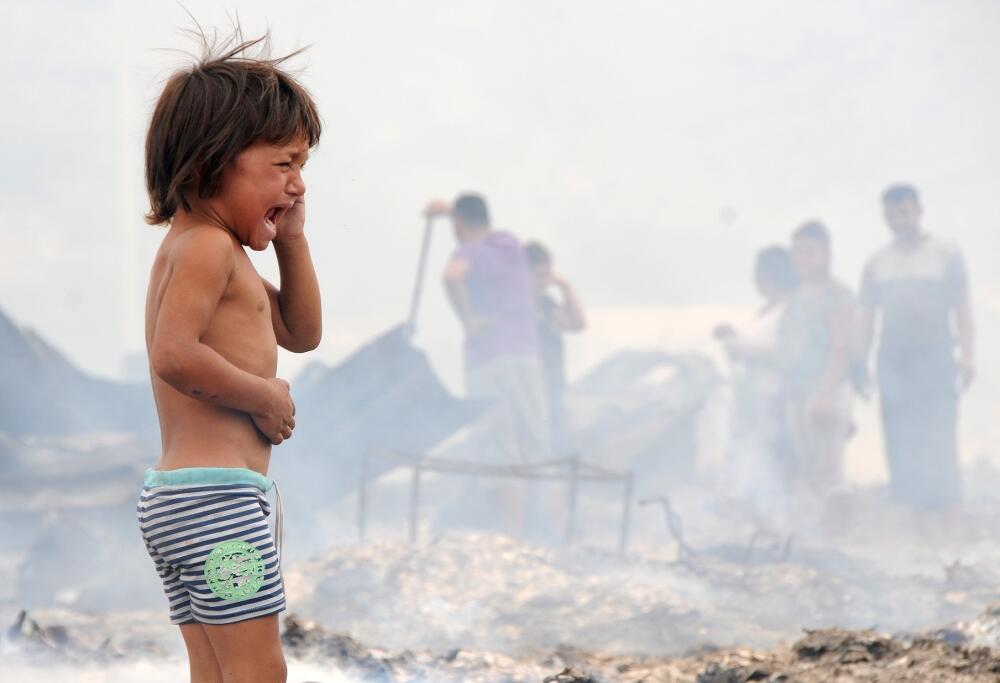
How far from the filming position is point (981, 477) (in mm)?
11281

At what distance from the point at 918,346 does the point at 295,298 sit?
679 cm

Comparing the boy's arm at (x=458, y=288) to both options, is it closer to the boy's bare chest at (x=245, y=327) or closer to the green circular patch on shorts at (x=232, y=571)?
the boy's bare chest at (x=245, y=327)

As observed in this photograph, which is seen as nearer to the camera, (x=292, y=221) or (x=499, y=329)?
(x=292, y=221)

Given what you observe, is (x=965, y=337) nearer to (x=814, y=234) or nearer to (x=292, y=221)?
(x=814, y=234)

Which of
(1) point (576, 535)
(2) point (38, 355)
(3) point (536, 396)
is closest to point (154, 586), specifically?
(2) point (38, 355)

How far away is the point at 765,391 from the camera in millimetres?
8984

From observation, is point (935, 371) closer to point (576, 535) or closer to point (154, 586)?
point (576, 535)

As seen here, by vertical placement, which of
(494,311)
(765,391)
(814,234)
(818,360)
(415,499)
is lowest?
(415,499)

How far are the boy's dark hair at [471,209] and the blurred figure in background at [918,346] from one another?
8.69 ft

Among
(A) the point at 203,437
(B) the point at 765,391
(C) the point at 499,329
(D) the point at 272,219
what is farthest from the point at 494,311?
(A) the point at 203,437

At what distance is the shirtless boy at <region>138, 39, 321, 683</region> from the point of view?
5.22ft

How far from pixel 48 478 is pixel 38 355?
3.57ft

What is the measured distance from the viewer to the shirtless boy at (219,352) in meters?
1.59

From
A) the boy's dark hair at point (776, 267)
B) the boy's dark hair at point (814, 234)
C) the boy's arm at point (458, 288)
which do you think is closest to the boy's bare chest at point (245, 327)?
the boy's arm at point (458, 288)
